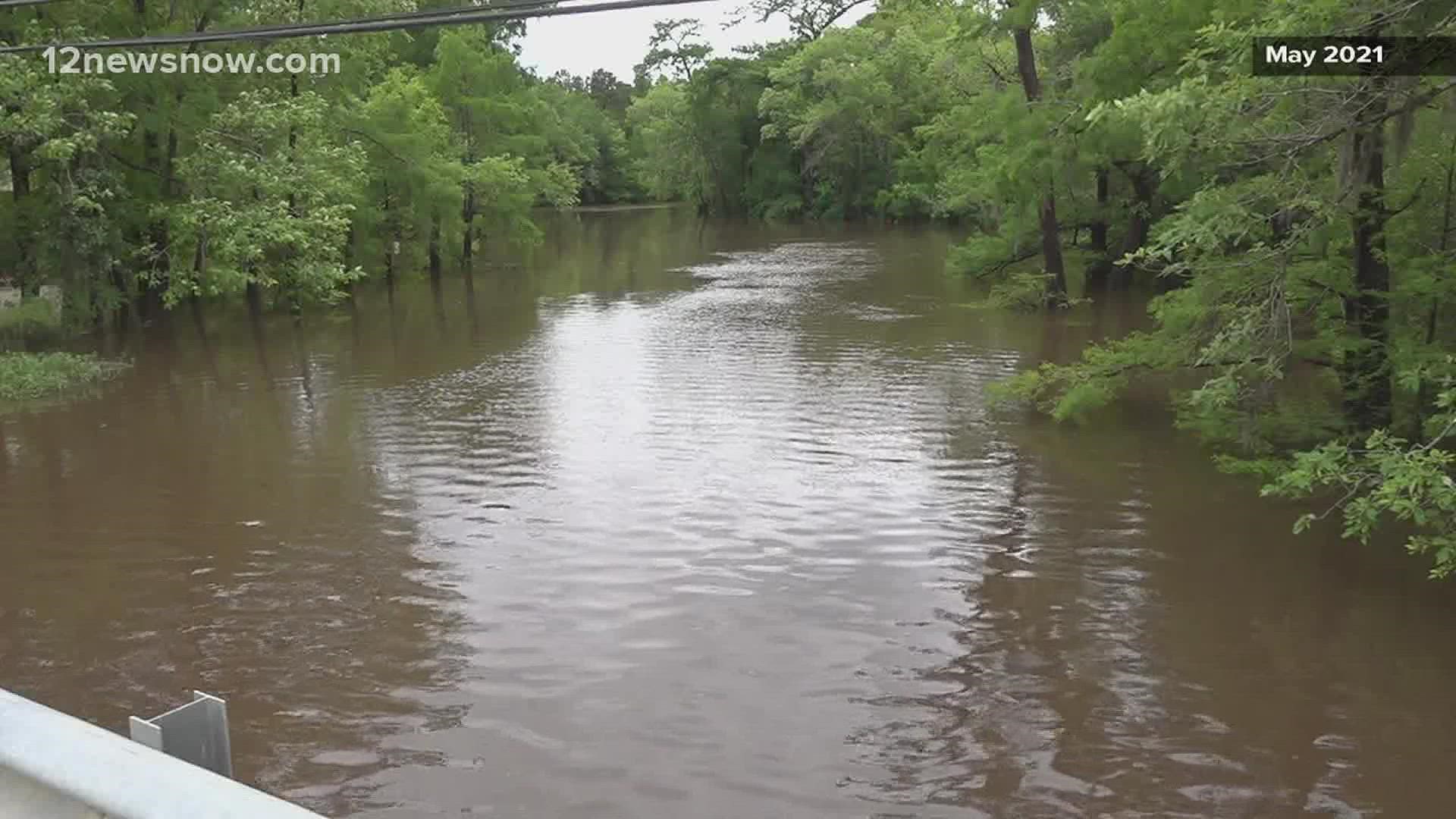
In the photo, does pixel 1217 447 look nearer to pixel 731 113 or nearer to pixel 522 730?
pixel 522 730

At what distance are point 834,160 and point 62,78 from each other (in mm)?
46737

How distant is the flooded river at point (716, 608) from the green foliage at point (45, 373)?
108 cm

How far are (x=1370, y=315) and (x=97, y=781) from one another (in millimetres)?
10525

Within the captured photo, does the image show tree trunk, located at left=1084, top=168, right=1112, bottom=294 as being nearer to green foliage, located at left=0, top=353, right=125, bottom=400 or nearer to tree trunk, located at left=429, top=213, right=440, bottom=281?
tree trunk, located at left=429, top=213, right=440, bottom=281

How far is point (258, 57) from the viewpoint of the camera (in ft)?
73.7

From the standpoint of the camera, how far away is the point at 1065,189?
79.9 ft

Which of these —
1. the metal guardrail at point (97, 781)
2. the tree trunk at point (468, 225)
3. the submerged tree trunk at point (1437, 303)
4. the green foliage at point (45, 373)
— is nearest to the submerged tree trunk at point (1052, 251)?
the submerged tree trunk at point (1437, 303)

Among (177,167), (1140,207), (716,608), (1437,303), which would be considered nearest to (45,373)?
(177,167)

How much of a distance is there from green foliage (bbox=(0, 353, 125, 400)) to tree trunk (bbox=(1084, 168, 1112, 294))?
62.0 feet

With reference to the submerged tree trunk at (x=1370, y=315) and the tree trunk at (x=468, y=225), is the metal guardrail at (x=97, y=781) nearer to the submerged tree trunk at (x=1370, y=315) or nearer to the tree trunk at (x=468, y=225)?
the submerged tree trunk at (x=1370, y=315)

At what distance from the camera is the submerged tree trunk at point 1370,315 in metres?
10.1

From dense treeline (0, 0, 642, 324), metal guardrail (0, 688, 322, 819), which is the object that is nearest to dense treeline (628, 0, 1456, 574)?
metal guardrail (0, 688, 322, 819)

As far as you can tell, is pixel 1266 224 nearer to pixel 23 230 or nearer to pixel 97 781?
pixel 97 781

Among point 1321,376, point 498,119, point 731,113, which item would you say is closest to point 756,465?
point 1321,376
